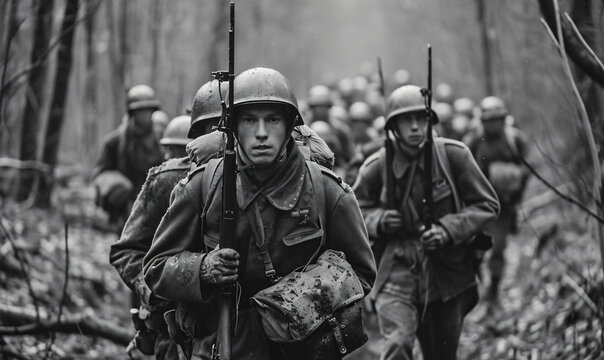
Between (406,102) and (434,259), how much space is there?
4.25ft

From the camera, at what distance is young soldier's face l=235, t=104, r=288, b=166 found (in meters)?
4.56

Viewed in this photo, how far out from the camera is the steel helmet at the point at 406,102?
290 inches

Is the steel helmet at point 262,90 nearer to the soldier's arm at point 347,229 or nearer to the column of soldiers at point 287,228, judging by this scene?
the column of soldiers at point 287,228

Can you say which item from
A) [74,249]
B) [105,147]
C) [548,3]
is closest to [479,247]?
[548,3]

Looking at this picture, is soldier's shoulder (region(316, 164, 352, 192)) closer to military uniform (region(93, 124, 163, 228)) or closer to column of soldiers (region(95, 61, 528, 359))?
column of soldiers (region(95, 61, 528, 359))

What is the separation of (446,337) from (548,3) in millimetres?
2664

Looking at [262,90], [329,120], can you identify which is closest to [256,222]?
[262,90]

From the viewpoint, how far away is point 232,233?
14.6 feet

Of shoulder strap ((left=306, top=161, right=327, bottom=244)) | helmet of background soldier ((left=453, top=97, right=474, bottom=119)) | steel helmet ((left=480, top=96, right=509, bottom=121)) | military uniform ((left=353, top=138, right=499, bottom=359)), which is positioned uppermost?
helmet of background soldier ((left=453, top=97, right=474, bottom=119))

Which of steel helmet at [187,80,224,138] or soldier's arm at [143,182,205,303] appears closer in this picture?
soldier's arm at [143,182,205,303]

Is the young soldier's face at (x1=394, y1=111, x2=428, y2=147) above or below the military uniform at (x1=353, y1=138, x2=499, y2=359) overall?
above

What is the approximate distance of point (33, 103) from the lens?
1370cm

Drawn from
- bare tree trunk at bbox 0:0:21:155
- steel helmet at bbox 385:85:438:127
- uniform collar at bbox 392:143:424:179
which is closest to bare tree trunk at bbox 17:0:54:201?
bare tree trunk at bbox 0:0:21:155

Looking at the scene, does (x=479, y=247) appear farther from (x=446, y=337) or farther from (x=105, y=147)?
(x=105, y=147)
